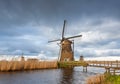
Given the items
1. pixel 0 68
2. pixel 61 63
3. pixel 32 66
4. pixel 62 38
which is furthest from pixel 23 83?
pixel 62 38

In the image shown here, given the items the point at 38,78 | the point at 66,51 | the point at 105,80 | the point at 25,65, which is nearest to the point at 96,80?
the point at 105,80

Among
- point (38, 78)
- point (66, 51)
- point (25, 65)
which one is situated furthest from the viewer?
point (66, 51)

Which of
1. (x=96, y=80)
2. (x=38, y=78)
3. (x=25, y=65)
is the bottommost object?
(x=38, y=78)

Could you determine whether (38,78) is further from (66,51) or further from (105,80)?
(66,51)

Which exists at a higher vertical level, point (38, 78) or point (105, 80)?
point (105, 80)

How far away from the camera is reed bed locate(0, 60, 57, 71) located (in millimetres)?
47950

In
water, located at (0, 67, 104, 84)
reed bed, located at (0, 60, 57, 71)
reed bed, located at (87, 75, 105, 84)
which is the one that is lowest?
water, located at (0, 67, 104, 84)

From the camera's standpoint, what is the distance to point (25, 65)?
5406 cm

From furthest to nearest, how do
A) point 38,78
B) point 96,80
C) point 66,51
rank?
point 66,51 → point 38,78 → point 96,80

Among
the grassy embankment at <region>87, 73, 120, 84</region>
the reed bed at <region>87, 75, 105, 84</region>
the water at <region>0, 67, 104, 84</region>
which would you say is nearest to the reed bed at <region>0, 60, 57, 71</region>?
the water at <region>0, 67, 104, 84</region>

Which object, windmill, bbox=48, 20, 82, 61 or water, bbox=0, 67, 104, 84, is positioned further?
windmill, bbox=48, 20, 82, 61

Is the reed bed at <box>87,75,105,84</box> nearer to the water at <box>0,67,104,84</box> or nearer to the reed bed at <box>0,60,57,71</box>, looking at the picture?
the water at <box>0,67,104,84</box>

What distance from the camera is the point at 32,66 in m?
56.4

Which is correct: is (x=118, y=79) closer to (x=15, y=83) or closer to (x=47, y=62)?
(x=15, y=83)
